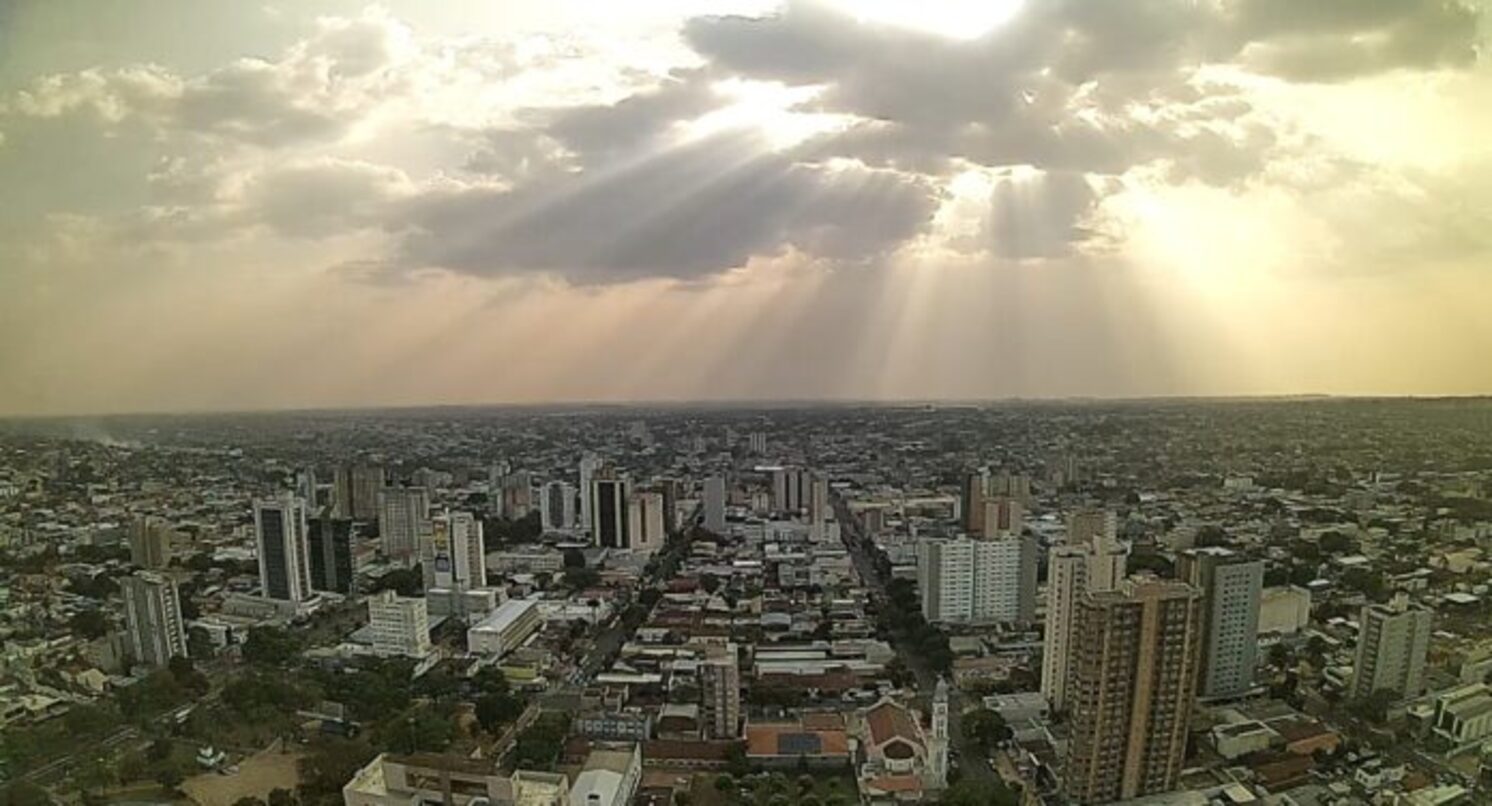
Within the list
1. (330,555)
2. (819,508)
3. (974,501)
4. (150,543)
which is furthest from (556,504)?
(974,501)

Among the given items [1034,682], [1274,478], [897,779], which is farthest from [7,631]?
[1274,478]

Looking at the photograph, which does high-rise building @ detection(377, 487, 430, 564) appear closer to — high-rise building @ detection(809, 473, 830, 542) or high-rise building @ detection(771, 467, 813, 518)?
high-rise building @ detection(771, 467, 813, 518)

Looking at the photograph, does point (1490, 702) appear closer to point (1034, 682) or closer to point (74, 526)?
point (1034, 682)

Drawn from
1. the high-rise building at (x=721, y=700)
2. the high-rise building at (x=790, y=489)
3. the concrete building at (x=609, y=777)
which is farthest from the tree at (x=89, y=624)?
the high-rise building at (x=790, y=489)

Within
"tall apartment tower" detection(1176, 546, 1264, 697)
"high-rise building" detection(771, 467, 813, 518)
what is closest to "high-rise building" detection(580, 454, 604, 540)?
"high-rise building" detection(771, 467, 813, 518)

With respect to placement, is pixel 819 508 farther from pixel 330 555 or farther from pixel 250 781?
pixel 250 781

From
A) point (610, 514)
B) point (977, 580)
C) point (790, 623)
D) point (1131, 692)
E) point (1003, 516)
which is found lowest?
point (790, 623)
